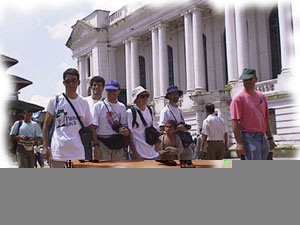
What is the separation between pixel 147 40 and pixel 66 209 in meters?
2.53

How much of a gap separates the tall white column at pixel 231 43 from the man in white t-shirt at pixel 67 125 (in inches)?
64.3

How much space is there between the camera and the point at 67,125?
14.0ft

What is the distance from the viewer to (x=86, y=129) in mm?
4336

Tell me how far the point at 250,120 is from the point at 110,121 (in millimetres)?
1255

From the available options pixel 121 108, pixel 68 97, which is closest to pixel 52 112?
pixel 68 97

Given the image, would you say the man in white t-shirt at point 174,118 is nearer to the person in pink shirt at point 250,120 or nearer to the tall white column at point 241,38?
the person in pink shirt at point 250,120

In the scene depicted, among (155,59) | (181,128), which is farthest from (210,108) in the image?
(155,59)

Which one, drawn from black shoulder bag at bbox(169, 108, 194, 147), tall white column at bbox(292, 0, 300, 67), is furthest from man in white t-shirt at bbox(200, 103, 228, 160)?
tall white column at bbox(292, 0, 300, 67)

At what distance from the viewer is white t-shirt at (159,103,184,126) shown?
464cm

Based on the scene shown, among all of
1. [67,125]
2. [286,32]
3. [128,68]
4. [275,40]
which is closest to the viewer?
[67,125]

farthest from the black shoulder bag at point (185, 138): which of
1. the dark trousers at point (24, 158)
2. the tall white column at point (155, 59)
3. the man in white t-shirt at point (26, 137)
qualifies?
the dark trousers at point (24, 158)

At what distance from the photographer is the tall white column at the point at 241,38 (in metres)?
4.89

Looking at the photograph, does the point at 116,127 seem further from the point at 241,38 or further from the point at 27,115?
the point at 241,38

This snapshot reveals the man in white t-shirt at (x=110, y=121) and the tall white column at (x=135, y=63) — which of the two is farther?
the tall white column at (x=135, y=63)
